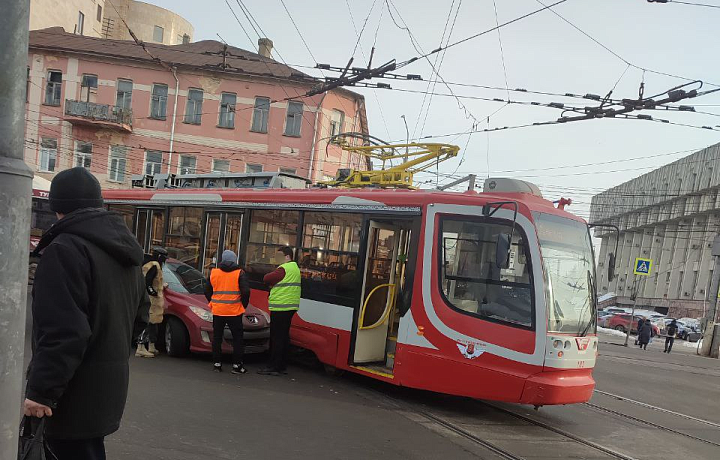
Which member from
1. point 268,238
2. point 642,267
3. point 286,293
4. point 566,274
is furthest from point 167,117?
point 566,274

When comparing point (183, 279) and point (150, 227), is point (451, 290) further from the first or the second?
point (150, 227)

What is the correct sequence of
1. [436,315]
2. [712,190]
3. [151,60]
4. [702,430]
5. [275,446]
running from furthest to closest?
[712,190] < [151,60] < [702,430] < [436,315] < [275,446]

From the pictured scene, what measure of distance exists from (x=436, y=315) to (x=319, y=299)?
213cm

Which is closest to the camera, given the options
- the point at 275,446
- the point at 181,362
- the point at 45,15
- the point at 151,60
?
the point at 275,446

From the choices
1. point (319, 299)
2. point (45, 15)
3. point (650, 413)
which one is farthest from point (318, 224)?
point (45, 15)

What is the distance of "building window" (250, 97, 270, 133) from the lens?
32594 mm

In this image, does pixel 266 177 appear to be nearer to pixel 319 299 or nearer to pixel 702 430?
pixel 319 299

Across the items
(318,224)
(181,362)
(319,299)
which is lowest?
(181,362)

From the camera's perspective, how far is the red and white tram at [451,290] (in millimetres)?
7371

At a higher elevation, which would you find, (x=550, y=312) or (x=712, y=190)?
(x=712, y=190)

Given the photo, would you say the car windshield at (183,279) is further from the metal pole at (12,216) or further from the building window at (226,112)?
the building window at (226,112)

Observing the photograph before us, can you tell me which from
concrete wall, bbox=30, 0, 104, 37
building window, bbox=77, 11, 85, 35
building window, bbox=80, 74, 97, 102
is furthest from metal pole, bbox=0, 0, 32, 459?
building window, bbox=77, 11, 85, 35

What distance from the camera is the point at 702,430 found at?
8.48 meters

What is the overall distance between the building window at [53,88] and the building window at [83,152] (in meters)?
2.58
